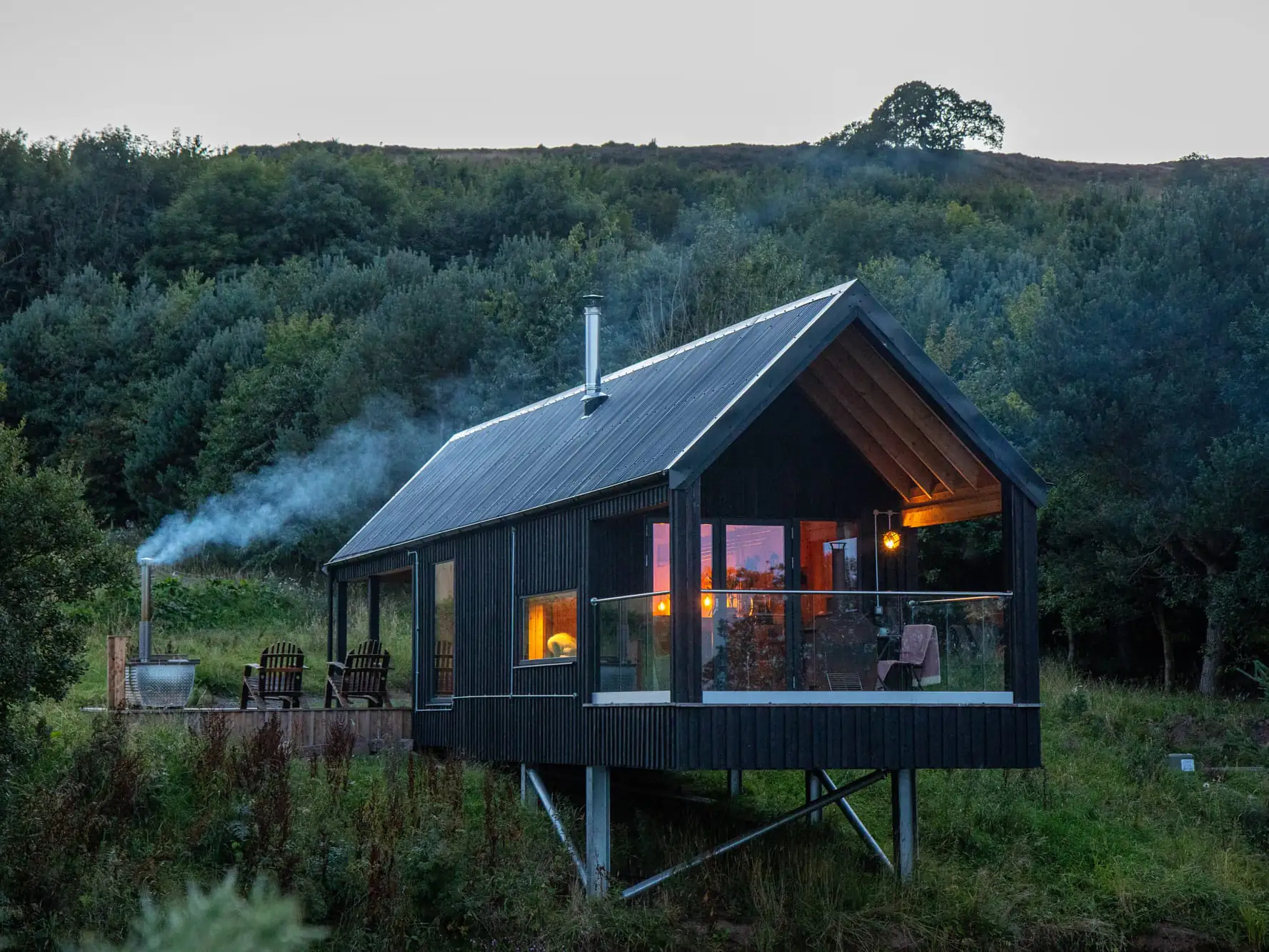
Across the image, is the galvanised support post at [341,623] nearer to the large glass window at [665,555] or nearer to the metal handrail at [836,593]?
the large glass window at [665,555]

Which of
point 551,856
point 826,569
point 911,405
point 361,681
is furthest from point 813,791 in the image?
point 361,681

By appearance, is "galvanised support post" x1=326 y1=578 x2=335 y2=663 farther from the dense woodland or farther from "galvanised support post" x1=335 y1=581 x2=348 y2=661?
the dense woodland

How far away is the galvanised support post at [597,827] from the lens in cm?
1485

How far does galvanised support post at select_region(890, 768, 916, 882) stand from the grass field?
1.02 ft

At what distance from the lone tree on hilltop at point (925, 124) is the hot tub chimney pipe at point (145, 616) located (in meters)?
74.1

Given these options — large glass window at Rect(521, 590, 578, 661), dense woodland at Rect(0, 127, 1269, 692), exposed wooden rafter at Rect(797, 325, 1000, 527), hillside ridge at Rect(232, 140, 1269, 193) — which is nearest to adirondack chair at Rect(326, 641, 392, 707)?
large glass window at Rect(521, 590, 578, 661)

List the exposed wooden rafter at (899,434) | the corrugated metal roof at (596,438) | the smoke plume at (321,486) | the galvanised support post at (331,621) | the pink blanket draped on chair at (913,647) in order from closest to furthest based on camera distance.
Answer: the pink blanket draped on chair at (913,647)
the corrugated metal roof at (596,438)
the exposed wooden rafter at (899,434)
the galvanised support post at (331,621)
the smoke plume at (321,486)

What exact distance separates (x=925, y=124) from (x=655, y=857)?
82696 mm

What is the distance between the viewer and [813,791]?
61.1ft

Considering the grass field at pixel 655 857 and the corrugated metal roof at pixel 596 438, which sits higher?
the corrugated metal roof at pixel 596 438

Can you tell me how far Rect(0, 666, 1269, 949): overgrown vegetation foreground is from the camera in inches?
539

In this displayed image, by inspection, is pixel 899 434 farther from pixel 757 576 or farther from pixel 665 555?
pixel 665 555

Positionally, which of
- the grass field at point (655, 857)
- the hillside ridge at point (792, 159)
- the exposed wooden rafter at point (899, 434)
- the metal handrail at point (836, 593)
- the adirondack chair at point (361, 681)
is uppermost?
the hillside ridge at point (792, 159)

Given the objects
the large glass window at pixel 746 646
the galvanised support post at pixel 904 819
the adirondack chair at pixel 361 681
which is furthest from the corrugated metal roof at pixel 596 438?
the galvanised support post at pixel 904 819
